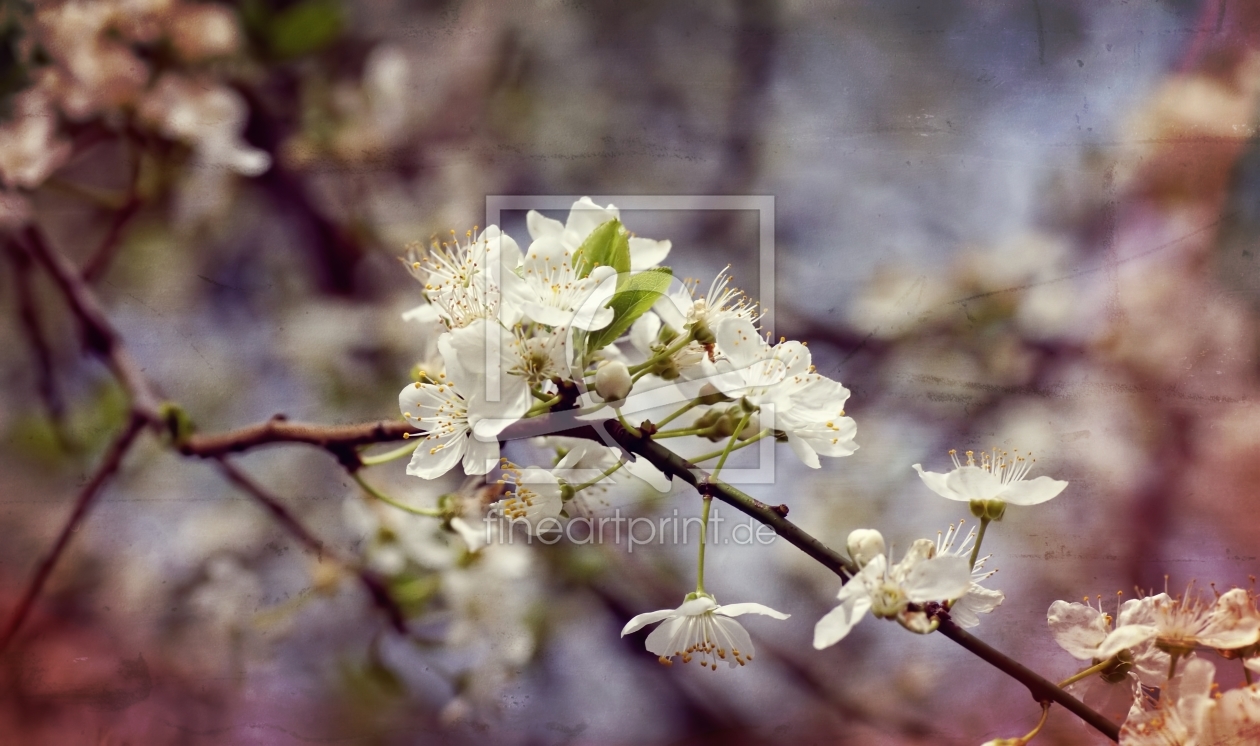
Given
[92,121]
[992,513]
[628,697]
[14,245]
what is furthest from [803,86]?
[14,245]

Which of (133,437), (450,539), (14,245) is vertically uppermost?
(14,245)

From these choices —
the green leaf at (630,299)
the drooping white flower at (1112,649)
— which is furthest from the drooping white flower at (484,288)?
the drooping white flower at (1112,649)

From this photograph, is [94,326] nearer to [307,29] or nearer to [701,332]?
[307,29]

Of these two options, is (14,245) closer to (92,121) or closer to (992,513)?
(92,121)

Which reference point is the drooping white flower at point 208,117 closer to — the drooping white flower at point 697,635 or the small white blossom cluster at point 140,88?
the small white blossom cluster at point 140,88

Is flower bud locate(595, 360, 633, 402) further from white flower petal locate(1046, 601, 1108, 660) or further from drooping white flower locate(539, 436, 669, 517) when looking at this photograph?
white flower petal locate(1046, 601, 1108, 660)

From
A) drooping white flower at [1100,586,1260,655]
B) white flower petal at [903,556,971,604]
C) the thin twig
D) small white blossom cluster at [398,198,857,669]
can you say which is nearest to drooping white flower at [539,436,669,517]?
small white blossom cluster at [398,198,857,669]
